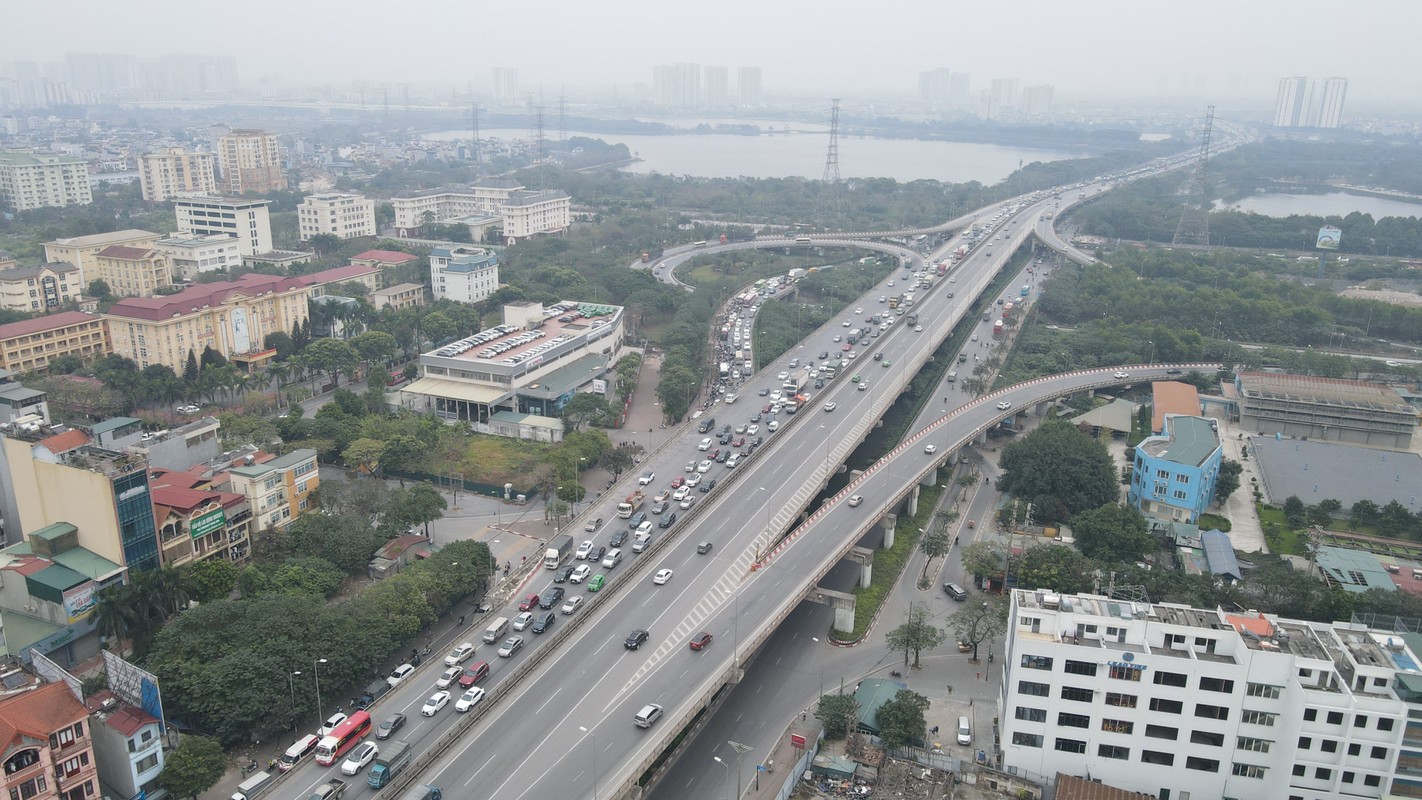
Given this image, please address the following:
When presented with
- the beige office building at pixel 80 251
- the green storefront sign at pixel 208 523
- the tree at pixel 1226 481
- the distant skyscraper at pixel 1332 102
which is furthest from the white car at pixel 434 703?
the distant skyscraper at pixel 1332 102

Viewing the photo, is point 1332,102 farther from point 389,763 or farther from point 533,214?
point 389,763

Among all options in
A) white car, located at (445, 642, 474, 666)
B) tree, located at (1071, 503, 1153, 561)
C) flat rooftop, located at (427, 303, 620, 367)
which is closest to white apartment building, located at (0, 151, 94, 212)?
flat rooftop, located at (427, 303, 620, 367)

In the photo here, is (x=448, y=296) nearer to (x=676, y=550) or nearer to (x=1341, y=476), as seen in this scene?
(x=676, y=550)

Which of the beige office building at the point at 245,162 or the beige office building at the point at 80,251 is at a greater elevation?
the beige office building at the point at 245,162

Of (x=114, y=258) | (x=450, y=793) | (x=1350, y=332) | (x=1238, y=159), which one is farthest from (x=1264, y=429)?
(x=1238, y=159)

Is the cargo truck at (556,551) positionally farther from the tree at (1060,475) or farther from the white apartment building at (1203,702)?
the tree at (1060,475)

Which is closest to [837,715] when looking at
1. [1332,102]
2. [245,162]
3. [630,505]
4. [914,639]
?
[914,639]

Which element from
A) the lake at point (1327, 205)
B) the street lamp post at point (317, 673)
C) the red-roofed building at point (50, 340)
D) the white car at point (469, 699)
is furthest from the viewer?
the lake at point (1327, 205)
